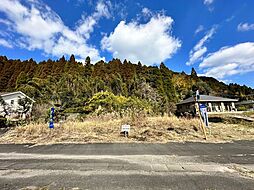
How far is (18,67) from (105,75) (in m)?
27.2

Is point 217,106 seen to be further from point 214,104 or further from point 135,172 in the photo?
point 135,172

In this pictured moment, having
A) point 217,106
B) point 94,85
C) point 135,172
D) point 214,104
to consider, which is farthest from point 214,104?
point 135,172

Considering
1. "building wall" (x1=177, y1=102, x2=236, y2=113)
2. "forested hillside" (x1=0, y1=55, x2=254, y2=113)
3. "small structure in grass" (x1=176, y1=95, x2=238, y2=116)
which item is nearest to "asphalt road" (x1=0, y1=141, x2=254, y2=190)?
"forested hillside" (x1=0, y1=55, x2=254, y2=113)

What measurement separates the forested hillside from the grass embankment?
1077cm

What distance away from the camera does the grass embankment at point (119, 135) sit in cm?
867

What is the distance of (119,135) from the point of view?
9.48 meters

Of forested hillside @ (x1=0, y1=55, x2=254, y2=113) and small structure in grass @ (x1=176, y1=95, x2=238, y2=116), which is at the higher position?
forested hillside @ (x1=0, y1=55, x2=254, y2=113)

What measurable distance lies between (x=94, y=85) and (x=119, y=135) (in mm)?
24110

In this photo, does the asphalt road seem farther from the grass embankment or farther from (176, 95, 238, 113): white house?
(176, 95, 238, 113): white house

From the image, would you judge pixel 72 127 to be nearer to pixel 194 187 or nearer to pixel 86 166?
pixel 86 166

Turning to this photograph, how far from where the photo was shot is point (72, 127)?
1062 centimetres

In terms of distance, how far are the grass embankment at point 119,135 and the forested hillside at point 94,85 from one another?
10.8 m

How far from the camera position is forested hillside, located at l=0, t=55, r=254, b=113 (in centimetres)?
2606

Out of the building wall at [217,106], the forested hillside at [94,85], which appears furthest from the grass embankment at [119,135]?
the building wall at [217,106]
